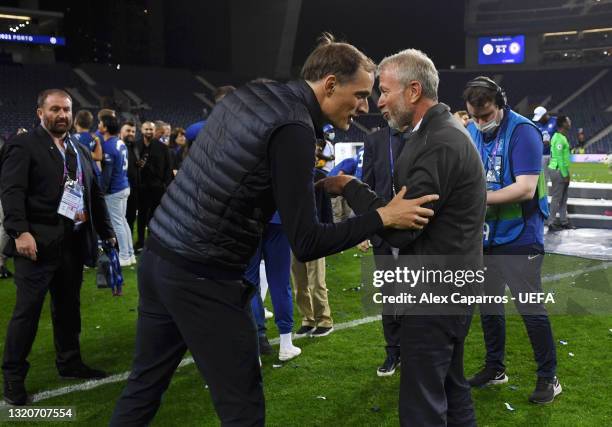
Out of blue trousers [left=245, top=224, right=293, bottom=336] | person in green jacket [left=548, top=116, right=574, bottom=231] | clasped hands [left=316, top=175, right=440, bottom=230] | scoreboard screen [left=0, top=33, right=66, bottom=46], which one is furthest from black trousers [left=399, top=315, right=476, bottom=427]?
scoreboard screen [left=0, top=33, right=66, bottom=46]

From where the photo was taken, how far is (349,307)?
6.45m

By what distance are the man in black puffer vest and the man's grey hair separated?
0.14 meters

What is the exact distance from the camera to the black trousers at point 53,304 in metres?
4.07

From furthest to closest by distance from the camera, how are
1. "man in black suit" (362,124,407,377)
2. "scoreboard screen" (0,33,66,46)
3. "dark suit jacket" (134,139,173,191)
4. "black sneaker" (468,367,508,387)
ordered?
"scoreboard screen" (0,33,66,46), "dark suit jacket" (134,139,173,191), "man in black suit" (362,124,407,377), "black sneaker" (468,367,508,387)

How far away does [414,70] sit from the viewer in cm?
241

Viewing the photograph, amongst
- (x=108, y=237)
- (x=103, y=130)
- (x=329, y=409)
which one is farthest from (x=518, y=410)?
(x=103, y=130)

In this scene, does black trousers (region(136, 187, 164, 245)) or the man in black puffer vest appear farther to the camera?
black trousers (region(136, 187, 164, 245))

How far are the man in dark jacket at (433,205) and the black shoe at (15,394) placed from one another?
2751mm

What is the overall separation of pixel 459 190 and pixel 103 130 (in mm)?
6623

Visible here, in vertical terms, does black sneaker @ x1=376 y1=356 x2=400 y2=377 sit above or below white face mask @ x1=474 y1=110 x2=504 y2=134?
below

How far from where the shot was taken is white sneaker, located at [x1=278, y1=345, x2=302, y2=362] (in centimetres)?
488

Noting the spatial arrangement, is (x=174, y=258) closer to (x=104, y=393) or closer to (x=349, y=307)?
(x=104, y=393)

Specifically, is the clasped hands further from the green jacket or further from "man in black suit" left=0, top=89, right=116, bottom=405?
the green jacket

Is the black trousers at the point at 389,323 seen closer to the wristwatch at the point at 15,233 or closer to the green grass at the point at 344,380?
the green grass at the point at 344,380
